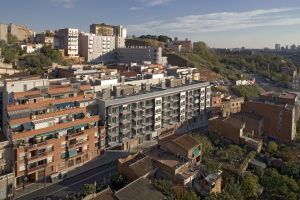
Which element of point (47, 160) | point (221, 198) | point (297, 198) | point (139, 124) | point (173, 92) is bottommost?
point (297, 198)

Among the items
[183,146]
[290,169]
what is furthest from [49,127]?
[290,169]

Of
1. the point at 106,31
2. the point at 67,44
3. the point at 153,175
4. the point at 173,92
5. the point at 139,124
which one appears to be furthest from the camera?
the point at 106,31

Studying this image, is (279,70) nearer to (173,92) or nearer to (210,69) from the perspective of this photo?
(210,69)

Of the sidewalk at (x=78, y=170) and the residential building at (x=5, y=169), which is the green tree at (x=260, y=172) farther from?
the residential building at (x=5, y=169)

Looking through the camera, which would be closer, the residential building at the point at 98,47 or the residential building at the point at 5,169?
the residential building at the point at 5,169

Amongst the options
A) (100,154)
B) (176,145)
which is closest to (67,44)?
(100,154)

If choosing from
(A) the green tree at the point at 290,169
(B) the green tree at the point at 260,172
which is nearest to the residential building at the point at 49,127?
(B) the green tree at the point at 260,172
